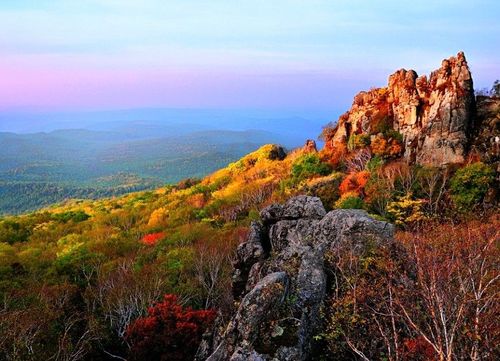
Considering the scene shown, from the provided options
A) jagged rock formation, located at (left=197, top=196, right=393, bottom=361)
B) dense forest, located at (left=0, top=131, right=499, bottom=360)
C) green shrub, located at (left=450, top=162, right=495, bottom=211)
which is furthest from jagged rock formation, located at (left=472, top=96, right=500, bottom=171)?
jagged rock formation, located at (left=197, top=196, right=393, bottom=361)

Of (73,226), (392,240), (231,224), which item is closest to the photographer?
(392,240)

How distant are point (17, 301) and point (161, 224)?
113 feet

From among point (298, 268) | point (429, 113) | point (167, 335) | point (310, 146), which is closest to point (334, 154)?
point (310, 146)

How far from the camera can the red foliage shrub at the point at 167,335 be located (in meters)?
18.8

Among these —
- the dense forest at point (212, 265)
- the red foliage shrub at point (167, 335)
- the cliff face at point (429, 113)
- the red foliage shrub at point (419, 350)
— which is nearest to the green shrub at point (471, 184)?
the dense forest at point (212, 265)

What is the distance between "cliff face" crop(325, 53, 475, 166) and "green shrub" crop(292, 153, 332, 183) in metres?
5.37

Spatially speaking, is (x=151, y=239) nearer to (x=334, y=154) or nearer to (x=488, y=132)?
(x=334, y=154)

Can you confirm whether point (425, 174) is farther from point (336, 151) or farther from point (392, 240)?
point (392, 240)

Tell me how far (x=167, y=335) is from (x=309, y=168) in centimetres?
3859

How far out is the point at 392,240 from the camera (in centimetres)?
1625

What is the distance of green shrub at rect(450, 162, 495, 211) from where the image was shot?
36.0m

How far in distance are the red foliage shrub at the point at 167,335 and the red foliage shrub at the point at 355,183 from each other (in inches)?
1060

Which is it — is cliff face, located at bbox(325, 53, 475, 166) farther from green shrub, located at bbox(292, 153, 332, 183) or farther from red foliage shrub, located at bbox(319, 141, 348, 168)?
green shrub, located at bbox(292, 153, 332, 183)

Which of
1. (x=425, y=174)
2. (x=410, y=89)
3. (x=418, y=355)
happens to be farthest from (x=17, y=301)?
(x=410, y=89)
